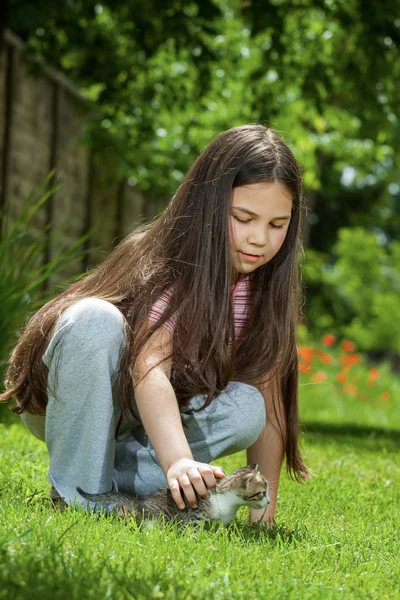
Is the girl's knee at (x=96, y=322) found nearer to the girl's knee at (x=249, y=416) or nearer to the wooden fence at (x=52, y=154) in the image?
the girl's knee at (x=249, y=416)

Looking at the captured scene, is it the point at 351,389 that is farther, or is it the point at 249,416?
the point at 351,389

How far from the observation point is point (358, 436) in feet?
20.1

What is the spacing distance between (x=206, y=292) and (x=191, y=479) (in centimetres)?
59

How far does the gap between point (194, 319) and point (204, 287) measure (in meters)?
0.10

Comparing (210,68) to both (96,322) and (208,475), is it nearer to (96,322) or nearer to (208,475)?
(96,322)

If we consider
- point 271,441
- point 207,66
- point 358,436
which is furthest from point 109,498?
point 207,66

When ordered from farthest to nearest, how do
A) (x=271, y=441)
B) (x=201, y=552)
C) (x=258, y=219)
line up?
(x=271, y=441) → (x=258, y=219) → (x=201, y=552)

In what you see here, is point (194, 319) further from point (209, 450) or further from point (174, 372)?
point (209, 450)

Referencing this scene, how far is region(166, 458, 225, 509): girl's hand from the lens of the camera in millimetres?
2301

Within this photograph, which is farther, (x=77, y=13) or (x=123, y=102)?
(x=123, y=102)

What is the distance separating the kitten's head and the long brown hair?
0.32 metres

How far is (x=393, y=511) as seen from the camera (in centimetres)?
311

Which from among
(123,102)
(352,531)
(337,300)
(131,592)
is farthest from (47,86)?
(337,300)

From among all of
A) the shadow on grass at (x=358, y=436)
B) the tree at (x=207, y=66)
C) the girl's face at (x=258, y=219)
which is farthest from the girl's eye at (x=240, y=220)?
the tree at (x=207, y=66)
